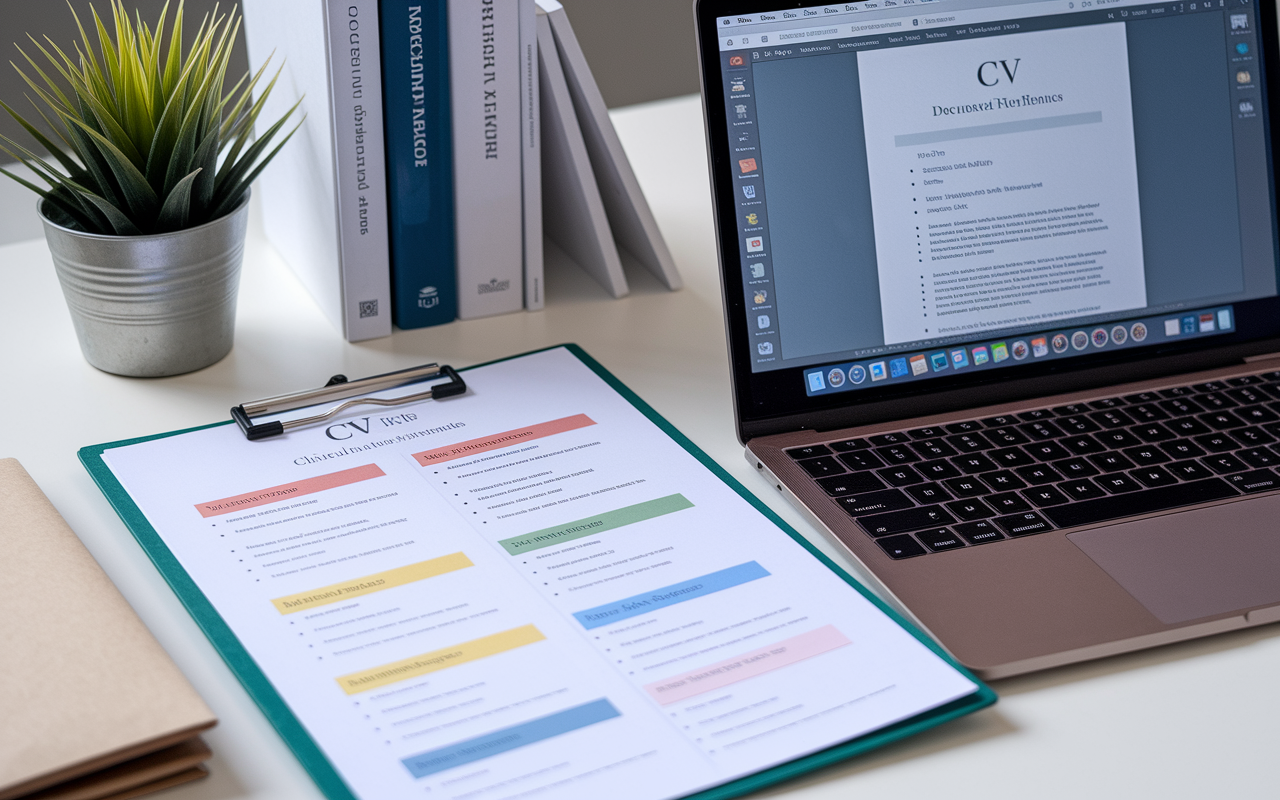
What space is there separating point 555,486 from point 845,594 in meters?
0.19

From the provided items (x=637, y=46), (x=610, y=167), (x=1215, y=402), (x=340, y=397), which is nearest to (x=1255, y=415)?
(x=1215, y=402)

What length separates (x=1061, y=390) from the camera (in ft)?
2.74

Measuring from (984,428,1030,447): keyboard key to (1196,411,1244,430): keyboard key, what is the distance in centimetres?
12

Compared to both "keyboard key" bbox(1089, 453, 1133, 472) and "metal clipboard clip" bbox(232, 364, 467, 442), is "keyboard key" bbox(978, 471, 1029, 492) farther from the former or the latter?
"metal clipboard clip" bbox(232, 364, 467, 442)

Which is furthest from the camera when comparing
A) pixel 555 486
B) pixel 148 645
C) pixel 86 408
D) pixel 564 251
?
pixel 564 251

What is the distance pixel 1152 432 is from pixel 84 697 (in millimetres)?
622

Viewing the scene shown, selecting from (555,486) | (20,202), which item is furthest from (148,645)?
(20,202)

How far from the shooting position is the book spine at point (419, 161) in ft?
2.94

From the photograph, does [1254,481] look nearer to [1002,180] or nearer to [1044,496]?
[1044,496]

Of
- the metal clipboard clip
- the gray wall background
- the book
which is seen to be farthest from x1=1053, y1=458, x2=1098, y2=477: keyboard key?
the gray wall background

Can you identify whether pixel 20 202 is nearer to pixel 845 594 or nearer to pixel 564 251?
pixel 564 251

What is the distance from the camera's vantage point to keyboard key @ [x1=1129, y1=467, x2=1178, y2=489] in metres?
0.74

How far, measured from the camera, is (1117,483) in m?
0.74

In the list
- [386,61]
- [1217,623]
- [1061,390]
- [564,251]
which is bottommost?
[1217,623]
